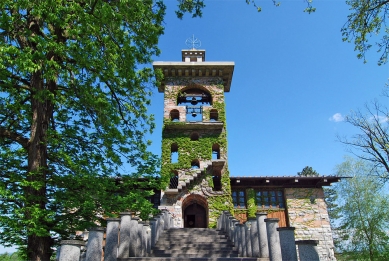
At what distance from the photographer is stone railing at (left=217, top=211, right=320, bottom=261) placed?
16.6 ft

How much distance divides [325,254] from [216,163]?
7.91 metres

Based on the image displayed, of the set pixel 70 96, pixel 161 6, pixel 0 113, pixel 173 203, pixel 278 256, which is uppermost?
pixel 161 6

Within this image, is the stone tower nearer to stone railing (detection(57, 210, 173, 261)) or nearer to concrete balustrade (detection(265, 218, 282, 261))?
stone railing (detection(57, 210, 173, 261))

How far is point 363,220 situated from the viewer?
1834cm

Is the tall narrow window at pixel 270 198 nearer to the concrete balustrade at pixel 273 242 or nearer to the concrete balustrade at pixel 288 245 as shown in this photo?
the concrete balustrade at pixel 273 242

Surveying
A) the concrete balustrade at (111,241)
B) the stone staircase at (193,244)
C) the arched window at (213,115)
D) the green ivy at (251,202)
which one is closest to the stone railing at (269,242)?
the stone staircase at (193,244)

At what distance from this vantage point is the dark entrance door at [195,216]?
16.0 m

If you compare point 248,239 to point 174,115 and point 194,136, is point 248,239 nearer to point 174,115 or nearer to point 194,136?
point 194,136

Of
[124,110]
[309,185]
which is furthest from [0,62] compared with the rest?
[309,185]

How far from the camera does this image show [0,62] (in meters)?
5.86

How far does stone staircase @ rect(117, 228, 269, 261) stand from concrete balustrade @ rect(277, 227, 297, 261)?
1.68m

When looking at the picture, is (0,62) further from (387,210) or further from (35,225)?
(387,210)

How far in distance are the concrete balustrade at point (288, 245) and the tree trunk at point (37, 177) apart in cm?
537

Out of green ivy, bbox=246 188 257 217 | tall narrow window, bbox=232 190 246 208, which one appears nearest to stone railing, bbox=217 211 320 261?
green ivy, bbox=246 188 257 217
